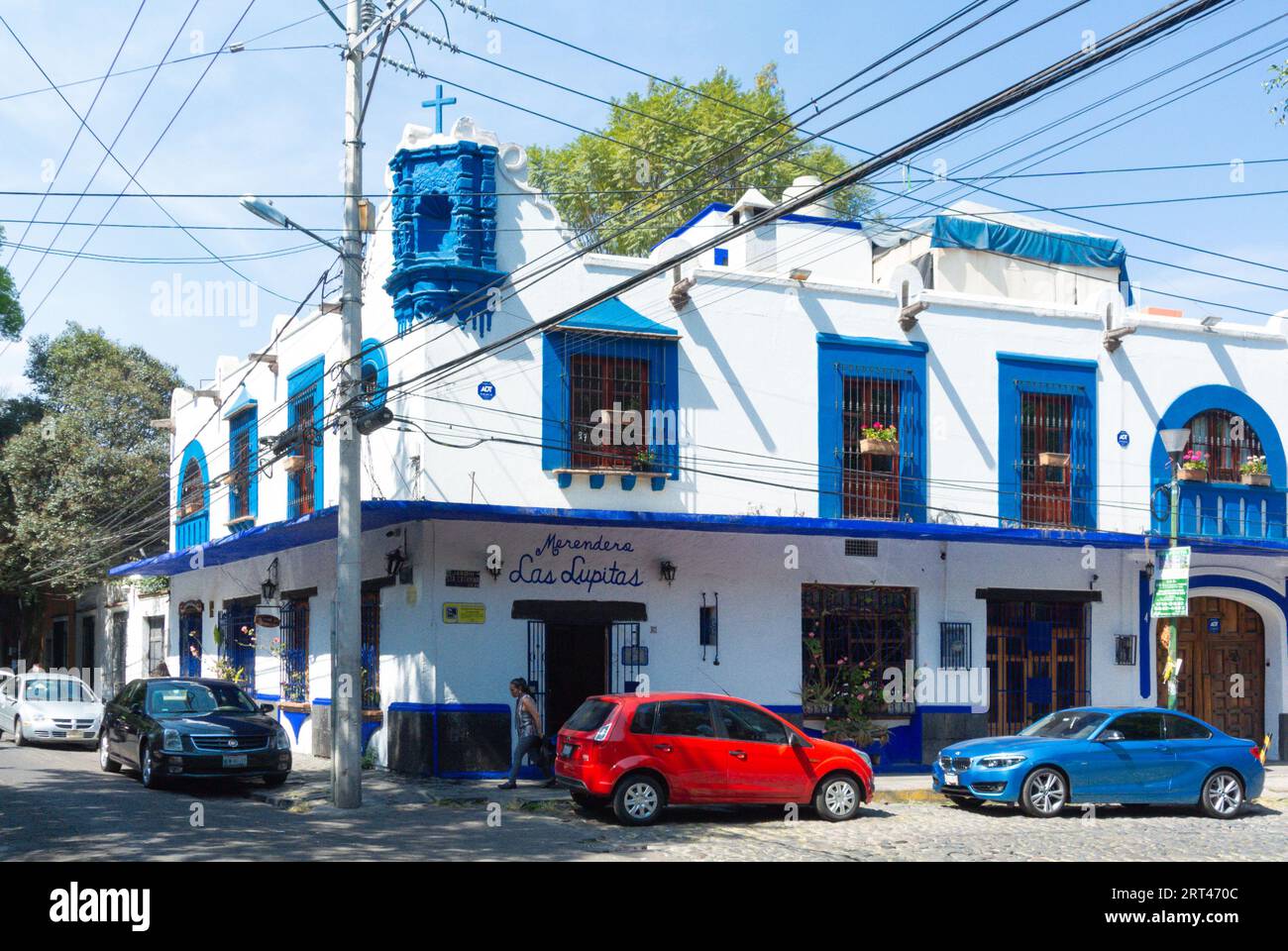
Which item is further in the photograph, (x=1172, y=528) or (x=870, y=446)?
(x=870, y=446)

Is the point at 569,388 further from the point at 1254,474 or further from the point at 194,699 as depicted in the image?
Answer: the point at 1254,474

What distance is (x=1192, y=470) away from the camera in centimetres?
2372

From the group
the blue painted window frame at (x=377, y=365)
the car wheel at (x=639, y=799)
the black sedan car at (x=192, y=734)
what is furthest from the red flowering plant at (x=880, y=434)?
the black sedan car at (x=192, y=734)

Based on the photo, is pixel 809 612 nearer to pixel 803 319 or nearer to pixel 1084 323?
pixel 803 319

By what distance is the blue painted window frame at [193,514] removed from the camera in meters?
30.4

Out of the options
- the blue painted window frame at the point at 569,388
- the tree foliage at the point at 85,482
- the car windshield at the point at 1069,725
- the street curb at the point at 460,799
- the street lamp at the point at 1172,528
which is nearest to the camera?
the street curb at the point at 460,799

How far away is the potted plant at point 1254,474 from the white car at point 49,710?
70.2 ft

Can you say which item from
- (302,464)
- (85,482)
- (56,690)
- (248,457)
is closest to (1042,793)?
(302,464)

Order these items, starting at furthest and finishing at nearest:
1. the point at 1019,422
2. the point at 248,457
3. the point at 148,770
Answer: the point at 248,457
the point at 1019,422
the point at 148,770

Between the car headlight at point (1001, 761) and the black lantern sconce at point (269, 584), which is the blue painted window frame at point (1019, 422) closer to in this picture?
the car headlight at point (1001, 761)

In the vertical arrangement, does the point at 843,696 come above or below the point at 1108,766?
above

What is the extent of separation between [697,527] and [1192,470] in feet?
31.5

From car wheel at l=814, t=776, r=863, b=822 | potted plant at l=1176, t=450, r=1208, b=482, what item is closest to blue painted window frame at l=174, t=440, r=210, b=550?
car wheel at l=814, t=776, r=863, b=822

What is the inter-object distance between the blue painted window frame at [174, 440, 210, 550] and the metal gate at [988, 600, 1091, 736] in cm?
1724
